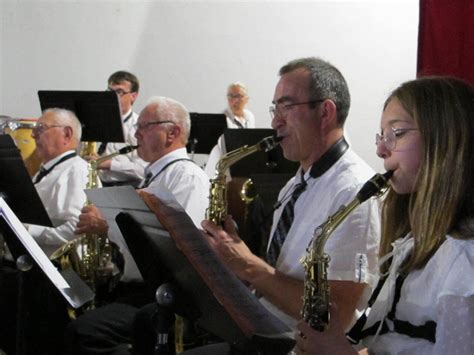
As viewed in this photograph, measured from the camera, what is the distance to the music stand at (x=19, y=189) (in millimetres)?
3014

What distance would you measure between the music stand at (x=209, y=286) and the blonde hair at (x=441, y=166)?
1.44 feet

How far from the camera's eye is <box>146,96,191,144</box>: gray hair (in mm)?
3848

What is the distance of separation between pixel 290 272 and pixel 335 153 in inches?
19.2

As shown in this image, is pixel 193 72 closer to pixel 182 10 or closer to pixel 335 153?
pixel 182 10

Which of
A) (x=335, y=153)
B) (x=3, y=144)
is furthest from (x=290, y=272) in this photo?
(x=3, y=144)

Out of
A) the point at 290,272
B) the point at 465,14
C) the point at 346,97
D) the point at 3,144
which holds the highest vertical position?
the point at 465,14

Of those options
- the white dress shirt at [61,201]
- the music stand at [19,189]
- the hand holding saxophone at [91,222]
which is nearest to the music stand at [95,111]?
the white dress shirt at [61,201]

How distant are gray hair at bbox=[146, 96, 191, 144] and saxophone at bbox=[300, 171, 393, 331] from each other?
1970mm

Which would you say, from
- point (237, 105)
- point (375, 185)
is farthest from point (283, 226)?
point (237, 105)

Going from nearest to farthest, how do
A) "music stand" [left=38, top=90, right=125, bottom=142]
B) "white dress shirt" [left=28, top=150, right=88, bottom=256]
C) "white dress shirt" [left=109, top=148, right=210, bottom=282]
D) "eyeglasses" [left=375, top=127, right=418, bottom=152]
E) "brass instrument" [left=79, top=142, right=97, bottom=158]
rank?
"eyeglasses" [left=375, top=127, right=418, bottom=152] → "white dress shirt" [left=109, top=148, right=210, bottom=282] → "white dress shirt" [left=28, top=150, right=88, bottom=256] → "music stand" [left=38, top=90, right=125, bottom=142] → "brass instrument" [left=79, top=142, right=97, bottom=158]

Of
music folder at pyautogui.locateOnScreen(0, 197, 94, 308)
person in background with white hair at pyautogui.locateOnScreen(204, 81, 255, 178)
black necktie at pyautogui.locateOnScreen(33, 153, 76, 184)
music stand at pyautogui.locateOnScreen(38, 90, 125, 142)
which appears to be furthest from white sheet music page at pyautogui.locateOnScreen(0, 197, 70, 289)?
person in background with white hair at pyautogui.locateOnScreen(204, 81, 255, 178)

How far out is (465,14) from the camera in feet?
12.0

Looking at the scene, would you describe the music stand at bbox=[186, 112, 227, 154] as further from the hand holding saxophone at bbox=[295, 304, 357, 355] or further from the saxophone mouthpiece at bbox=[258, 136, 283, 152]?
the hand holding saxophone at bbox=[295, 304, 357, 355]

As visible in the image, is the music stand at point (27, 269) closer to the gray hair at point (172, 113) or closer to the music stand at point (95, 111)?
the gray hair at point (172, 113)
